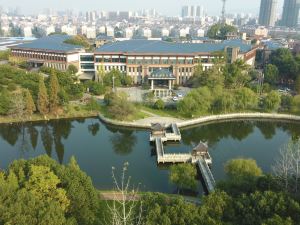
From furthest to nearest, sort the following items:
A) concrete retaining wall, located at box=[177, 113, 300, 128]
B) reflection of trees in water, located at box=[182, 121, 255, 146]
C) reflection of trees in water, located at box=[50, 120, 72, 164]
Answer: concrete retaining wall, located at box=[177, 113, 300, 128]
reflection of trees in water, located at box=[182, 121, 255, 146]
reflection of trees in water, located at box=[50, 120, 72, 164]

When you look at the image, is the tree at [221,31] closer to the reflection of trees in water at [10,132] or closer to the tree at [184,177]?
the reflection of trees in water at [10,132]

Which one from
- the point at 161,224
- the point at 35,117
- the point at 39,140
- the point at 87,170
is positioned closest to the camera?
the point at 161,224

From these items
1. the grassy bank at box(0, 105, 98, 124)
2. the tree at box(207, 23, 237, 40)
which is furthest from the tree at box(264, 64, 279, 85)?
the tree at box(207, 23, 237, 40)

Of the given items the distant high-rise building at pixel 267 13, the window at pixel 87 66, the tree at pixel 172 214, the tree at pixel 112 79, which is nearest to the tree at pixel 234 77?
the tree at pixel 112 79

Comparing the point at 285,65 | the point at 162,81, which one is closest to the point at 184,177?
the point at 162,81

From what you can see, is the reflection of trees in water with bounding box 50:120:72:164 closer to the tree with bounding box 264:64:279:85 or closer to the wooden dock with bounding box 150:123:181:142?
the wooden dock with bounding box 150:123:181:142

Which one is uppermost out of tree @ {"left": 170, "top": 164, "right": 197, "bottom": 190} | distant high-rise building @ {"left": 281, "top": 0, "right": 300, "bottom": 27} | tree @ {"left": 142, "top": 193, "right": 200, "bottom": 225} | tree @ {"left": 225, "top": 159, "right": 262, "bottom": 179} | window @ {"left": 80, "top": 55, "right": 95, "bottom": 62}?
distant high-rise building @ {"left": 281, "top": 0, "right": 300, "bottom": 27}

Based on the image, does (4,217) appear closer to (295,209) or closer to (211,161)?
(295,209)

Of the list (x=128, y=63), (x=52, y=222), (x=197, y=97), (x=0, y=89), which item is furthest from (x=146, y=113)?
(x=52, y=222)
